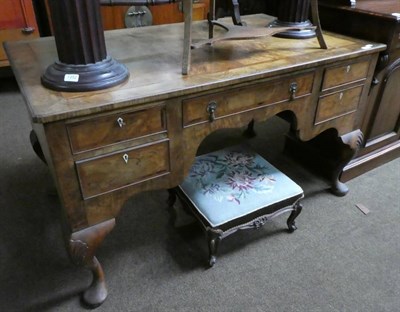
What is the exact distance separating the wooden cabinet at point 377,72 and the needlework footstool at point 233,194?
56cm

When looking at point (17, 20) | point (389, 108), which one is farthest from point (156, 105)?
point (17, 20)

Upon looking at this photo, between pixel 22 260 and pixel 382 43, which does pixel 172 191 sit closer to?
pixel 22 260

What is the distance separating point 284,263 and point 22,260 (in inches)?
39.6

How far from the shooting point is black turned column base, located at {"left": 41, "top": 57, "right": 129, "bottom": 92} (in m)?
0.91

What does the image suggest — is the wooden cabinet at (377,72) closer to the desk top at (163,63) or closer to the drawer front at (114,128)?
the desk top at (163,63)

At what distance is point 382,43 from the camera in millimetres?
1369

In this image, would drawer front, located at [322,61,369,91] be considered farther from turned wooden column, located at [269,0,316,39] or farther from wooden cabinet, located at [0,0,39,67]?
wooden cabinet, located at [0,0,39,67]

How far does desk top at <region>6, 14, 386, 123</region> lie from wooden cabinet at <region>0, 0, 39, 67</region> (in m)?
1.32

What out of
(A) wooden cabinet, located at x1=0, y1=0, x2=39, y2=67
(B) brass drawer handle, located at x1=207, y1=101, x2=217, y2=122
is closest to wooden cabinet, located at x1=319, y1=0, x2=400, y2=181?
(B) brass drawer handle, located at x1=207, y1=101, x2=217, y2=122

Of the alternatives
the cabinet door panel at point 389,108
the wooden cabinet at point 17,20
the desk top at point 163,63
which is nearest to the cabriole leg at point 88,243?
the desk top at point 163,63

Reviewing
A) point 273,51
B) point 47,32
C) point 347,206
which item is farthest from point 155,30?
point 47,32

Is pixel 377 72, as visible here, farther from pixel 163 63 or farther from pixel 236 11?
pixel 163 63

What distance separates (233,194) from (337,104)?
0.55 m

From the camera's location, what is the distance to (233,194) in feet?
4.24
